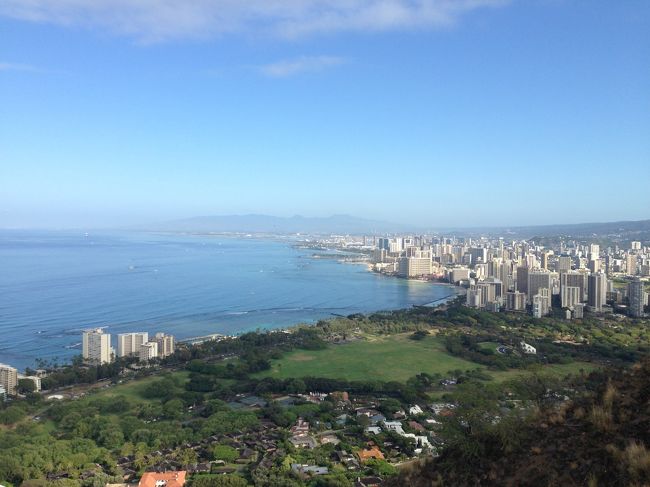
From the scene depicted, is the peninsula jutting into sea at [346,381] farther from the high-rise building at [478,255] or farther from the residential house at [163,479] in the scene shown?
the high-rise building at [478,255]

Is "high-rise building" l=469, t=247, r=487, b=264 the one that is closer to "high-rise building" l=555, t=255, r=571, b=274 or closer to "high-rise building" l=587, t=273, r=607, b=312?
"high-rise building" l=555, t=255, r=571, b=274

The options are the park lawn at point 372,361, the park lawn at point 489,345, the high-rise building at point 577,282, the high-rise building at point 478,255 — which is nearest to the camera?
the park lawn at point 372,361

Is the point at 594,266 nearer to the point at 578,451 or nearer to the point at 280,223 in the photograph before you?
the point at 578,451

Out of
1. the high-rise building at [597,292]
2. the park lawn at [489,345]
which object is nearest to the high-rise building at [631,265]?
the high-rise building at [597,292]

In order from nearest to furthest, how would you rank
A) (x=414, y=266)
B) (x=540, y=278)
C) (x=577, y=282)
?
(x=577, y=282) < (x=540, y=278) < (x=414, y=266)

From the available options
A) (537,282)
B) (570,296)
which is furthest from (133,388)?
(537,282)
